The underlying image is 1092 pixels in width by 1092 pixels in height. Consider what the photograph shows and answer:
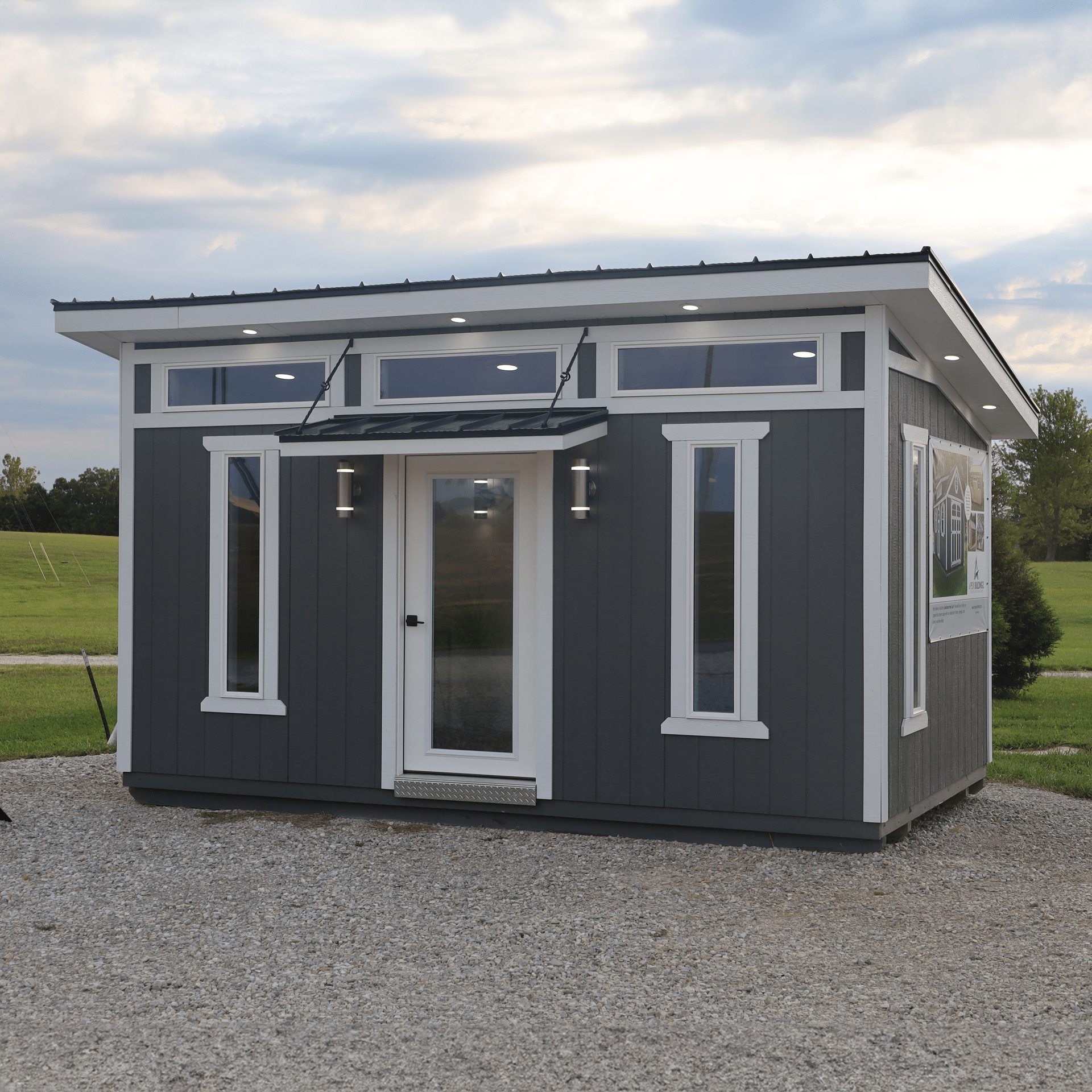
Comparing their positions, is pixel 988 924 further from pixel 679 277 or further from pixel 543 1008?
pixel 679 277

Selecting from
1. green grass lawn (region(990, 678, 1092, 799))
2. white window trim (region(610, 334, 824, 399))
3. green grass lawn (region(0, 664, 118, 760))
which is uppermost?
white window trim (region(610, 334, 824, 399))

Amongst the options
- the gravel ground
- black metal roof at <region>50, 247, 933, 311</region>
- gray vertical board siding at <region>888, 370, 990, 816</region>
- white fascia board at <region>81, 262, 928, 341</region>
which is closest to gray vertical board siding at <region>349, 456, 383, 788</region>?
the gravel ground

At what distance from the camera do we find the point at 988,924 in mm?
4543

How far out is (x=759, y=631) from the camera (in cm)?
575

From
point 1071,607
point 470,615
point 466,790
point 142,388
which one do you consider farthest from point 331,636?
point 1071,607

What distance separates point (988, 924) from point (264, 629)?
14.1 ft

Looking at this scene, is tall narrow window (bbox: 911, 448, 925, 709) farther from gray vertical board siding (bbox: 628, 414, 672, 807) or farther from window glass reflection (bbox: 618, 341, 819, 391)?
gray vertical board siding (bbox: 628, 414, 672, 807)

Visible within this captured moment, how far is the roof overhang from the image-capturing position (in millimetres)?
5426

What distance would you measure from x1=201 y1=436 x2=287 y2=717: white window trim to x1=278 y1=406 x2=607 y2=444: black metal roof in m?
0.41

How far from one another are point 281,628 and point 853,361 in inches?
145

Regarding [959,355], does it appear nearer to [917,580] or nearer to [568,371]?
[917,580]

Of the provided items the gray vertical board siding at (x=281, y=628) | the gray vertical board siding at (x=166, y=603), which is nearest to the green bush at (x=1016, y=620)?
the gray vertical board siding at (x=281, y=628)

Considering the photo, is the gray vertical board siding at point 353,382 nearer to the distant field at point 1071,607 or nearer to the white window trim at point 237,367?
the white window trim at point 237,367

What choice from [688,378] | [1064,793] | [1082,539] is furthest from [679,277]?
[1082,539]
